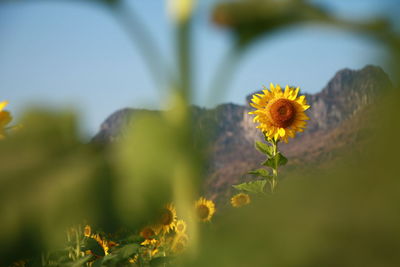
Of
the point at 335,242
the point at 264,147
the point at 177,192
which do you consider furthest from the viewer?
the point at 264,147

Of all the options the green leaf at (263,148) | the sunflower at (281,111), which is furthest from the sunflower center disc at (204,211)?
the green leaf at (263,148)

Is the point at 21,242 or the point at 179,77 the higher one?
the point at 179,77

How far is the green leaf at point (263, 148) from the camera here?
1842mm

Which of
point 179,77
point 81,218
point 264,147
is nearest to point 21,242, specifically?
point 81,218

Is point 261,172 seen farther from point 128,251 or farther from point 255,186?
point 128,251

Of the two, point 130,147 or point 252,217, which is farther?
point 130,147

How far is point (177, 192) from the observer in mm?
381

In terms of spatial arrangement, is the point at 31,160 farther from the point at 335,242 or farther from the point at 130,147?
the point at 335,242

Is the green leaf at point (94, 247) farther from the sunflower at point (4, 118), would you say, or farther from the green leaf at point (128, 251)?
the sunflower at point (4, 118)

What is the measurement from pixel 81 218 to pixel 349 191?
0.69 ft

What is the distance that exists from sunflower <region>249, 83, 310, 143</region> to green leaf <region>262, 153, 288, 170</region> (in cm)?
20

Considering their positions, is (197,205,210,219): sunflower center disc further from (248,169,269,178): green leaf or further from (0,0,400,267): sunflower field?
(0,0,400,267): sunflower field

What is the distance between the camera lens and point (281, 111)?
6.82ft

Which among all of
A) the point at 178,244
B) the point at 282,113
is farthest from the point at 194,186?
the point at 178,244
